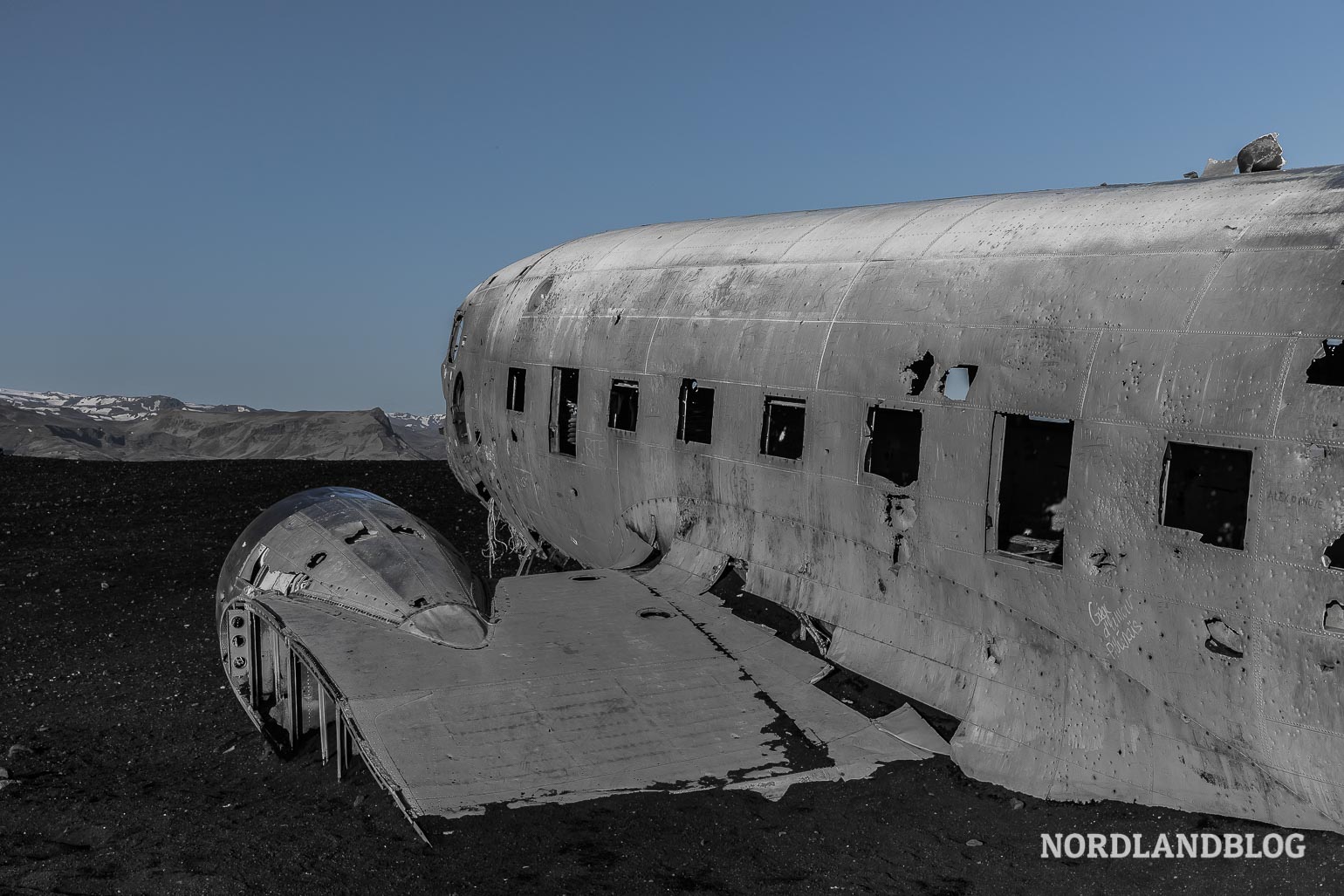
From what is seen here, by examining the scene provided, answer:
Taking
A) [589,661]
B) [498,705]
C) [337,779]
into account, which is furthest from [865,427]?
[337,779]

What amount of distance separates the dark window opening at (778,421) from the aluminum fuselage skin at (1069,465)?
0.28 feet

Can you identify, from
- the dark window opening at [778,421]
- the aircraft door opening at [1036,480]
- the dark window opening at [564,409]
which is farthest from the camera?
the dark window opening at [564,409]

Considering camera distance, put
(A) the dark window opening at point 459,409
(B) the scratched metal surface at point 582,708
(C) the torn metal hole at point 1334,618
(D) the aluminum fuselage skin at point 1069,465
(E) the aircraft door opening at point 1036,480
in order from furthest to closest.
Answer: (A) the dark window opening at point 459,409
(E) the aircraft door opening at point 1036,480
(B) the scratched metal surface at point 582,708
(D) the aluminum fuselage skin at point 1069,465
(C) the torn metal hole at point 1334,618

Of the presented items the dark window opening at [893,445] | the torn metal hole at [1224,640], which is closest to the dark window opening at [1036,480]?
the dark window opening at [893,445]

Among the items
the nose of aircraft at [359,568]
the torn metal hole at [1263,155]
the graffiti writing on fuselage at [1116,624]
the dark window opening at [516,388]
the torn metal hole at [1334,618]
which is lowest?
the nose of aircraft at [359,568]

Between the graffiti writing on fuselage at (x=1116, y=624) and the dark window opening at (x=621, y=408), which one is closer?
the graffiti writing on fuselage at (x=1116, y=624)

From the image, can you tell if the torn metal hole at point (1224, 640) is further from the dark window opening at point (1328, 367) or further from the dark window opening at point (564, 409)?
the dark window opening at point (564, 409)

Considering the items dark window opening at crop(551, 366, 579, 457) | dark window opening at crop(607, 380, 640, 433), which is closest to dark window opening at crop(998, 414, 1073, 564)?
dark window opening at crop(607, 380, 640, 433)

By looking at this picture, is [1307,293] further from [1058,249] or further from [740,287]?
[740,287]

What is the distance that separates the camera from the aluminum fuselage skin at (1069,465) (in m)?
6.64

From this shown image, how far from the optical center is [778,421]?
10305 mm

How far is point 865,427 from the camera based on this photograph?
906 centimetres

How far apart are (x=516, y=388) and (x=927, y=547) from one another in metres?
7.68

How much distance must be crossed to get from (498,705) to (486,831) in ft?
3.54
